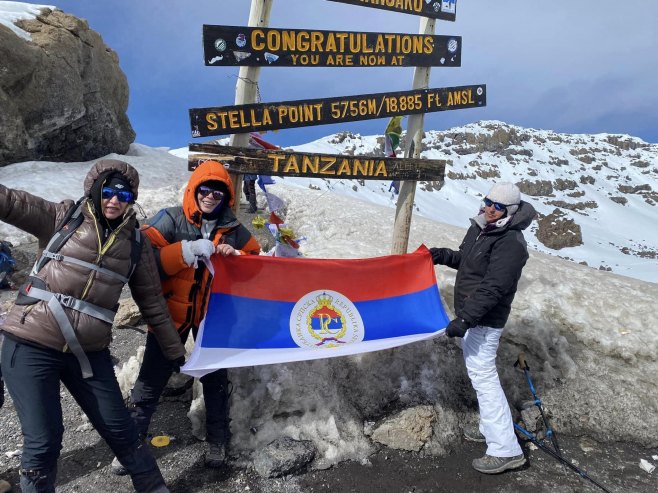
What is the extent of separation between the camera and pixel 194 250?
3.79m

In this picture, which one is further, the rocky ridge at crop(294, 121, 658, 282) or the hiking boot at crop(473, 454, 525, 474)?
the rocky ridge at crop(294, 121, 658, 282)

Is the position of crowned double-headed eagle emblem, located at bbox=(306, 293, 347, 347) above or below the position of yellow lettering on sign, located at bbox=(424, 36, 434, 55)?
below

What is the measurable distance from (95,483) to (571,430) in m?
5.42

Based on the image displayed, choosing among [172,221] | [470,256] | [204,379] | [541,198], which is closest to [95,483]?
[204,379]

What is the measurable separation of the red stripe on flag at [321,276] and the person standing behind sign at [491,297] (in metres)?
0.61

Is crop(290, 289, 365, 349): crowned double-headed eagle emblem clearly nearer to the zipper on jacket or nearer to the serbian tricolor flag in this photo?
the serbian tricolor flag

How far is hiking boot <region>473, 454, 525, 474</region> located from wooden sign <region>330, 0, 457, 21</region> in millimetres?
5338

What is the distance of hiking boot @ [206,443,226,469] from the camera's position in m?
4.32

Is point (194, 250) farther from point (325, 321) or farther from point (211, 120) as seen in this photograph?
point (325, 321)

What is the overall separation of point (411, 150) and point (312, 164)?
159cm

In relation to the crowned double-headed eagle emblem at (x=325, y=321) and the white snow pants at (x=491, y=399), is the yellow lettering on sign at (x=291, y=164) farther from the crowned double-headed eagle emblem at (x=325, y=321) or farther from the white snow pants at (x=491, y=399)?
the white snow pants at (x=491, y=399)

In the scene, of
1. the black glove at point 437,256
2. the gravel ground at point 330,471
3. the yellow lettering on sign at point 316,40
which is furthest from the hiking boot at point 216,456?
the yellow lettering on sign at point 316,40

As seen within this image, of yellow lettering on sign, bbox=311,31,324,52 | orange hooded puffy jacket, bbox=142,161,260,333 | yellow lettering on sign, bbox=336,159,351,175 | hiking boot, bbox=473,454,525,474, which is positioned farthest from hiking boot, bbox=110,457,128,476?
yellow lettering on sign, bbox=311,31,324,52

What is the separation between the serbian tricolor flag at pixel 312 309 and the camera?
4.46m
